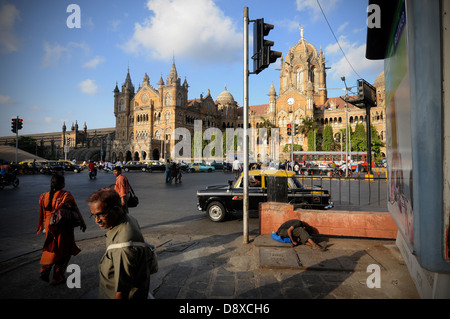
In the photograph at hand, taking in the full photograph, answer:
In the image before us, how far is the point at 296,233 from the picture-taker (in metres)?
5.32

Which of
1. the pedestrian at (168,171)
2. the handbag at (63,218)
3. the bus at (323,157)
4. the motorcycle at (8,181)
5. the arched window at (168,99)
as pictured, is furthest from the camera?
the arched window at (168,99)

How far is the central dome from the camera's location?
253 feet

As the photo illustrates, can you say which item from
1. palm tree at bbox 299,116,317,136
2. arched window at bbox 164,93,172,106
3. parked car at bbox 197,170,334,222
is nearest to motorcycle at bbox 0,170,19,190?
parked car at bbox 197,170,334,222

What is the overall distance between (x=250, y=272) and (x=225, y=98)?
3016 inches

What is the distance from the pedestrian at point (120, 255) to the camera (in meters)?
1.88

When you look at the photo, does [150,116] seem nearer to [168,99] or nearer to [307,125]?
[168,99]

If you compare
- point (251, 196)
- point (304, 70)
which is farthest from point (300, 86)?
point (251, 196)

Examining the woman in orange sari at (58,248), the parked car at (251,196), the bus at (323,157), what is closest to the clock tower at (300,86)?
the bus at (323,157)

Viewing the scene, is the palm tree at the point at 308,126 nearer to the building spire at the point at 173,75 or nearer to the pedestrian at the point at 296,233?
the building spire at the point at 173,75

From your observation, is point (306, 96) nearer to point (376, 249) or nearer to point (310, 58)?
point (310, 58)

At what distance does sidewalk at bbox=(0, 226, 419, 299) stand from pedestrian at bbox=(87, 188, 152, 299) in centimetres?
158

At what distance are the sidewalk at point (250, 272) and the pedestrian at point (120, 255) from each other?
1.58 m

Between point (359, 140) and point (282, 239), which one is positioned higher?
point (359, 140)

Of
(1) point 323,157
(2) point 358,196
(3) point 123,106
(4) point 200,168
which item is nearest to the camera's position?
(2) point 358,196
